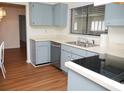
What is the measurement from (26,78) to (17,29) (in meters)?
4.32

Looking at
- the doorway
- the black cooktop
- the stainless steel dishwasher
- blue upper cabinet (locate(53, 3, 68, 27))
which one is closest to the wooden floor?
the stainless steel dishwasher

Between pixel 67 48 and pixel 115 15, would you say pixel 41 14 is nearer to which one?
pixel 67 48

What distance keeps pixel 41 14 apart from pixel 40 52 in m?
1.28

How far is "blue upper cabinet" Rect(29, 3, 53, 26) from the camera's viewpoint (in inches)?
145

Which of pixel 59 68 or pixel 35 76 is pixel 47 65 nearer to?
pixel 59 68

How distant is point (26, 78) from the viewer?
113 inches

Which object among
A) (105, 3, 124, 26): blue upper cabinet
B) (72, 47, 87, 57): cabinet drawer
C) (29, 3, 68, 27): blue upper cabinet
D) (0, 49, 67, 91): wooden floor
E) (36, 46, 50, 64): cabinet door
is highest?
(29, 3, 68, 27): blue upper cabinet

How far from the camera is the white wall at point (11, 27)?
608 centimetres

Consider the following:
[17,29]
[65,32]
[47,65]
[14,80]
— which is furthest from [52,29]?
[17,29]

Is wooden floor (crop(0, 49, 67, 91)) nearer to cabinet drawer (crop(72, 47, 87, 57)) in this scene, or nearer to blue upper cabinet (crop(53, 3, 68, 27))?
cabinet drawer (crop(72, 47, 87, 57))

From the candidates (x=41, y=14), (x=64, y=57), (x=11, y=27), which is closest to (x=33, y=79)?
(x=64, y=57)

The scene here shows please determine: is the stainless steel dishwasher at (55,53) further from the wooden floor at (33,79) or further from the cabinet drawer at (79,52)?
the cabinet drawer at (79,52)

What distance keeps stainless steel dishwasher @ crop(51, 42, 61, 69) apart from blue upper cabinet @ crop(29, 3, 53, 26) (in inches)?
34.5

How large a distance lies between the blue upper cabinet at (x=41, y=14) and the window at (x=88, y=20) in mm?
805
